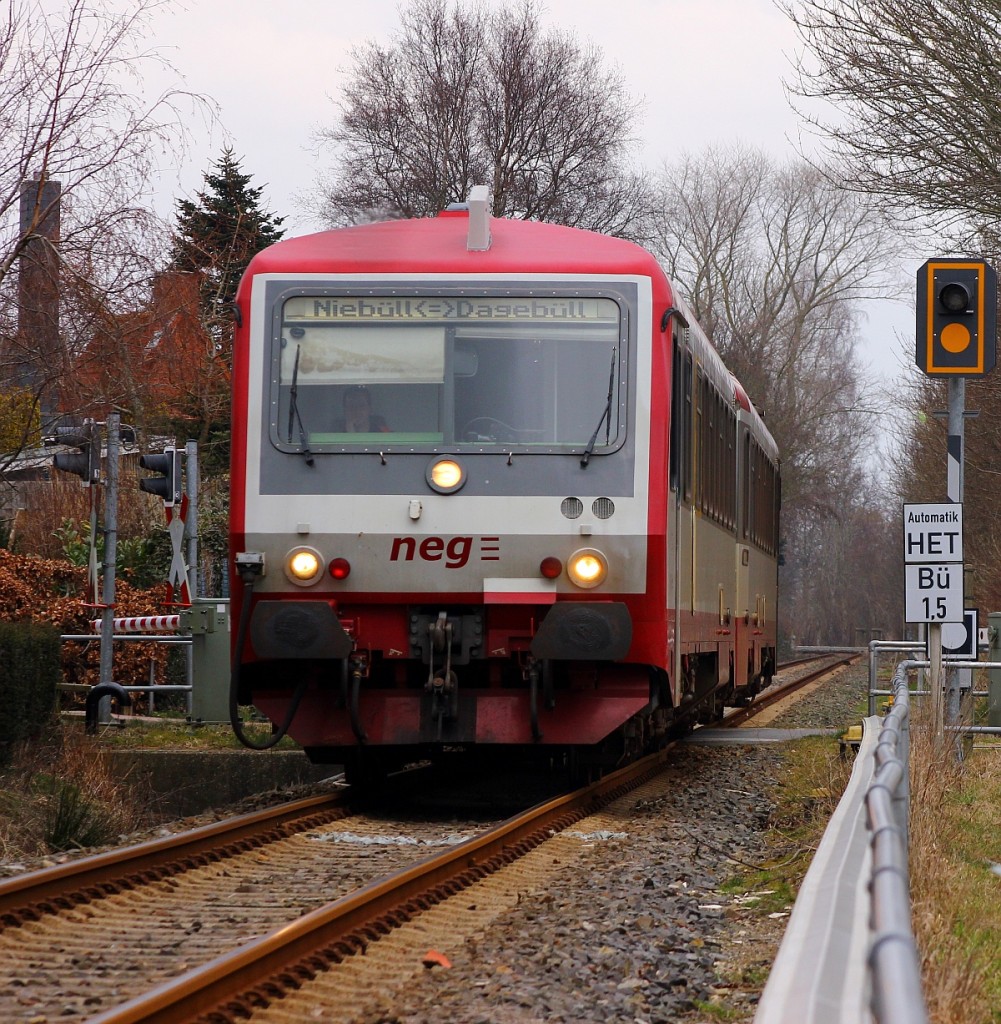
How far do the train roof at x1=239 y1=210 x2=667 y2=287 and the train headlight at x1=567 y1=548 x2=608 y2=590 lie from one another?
1.67 m

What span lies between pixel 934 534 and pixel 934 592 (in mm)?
390

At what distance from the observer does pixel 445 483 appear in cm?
970

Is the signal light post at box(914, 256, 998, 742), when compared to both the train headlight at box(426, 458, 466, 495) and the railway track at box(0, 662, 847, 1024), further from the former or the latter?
the railway track at box(0, 662, 847, 1024)

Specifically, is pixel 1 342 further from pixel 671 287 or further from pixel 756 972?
pixel 756 972

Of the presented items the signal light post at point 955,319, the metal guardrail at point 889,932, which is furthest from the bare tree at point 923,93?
the metal guardrail at point 889,932

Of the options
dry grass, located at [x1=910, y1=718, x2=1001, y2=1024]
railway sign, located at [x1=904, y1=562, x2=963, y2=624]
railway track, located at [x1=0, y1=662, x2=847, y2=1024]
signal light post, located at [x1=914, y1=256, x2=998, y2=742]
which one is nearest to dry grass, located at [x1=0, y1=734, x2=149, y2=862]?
railway track, located at [x1=0, y1=662, x2=847, y2=1024]

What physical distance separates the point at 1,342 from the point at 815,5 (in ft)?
30.6

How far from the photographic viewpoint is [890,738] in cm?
538

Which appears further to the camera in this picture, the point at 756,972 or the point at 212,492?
the point at 212,492

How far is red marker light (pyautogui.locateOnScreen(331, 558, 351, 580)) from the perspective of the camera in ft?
31.7

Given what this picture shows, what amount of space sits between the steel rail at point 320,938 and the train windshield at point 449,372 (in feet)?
7.52

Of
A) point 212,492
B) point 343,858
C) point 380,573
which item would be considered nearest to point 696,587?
point 380,573

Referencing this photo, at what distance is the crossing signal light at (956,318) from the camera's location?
11.7 meters

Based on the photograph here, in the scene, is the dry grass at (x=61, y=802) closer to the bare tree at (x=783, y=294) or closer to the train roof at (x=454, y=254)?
the train roof at (x=454, y=254)
